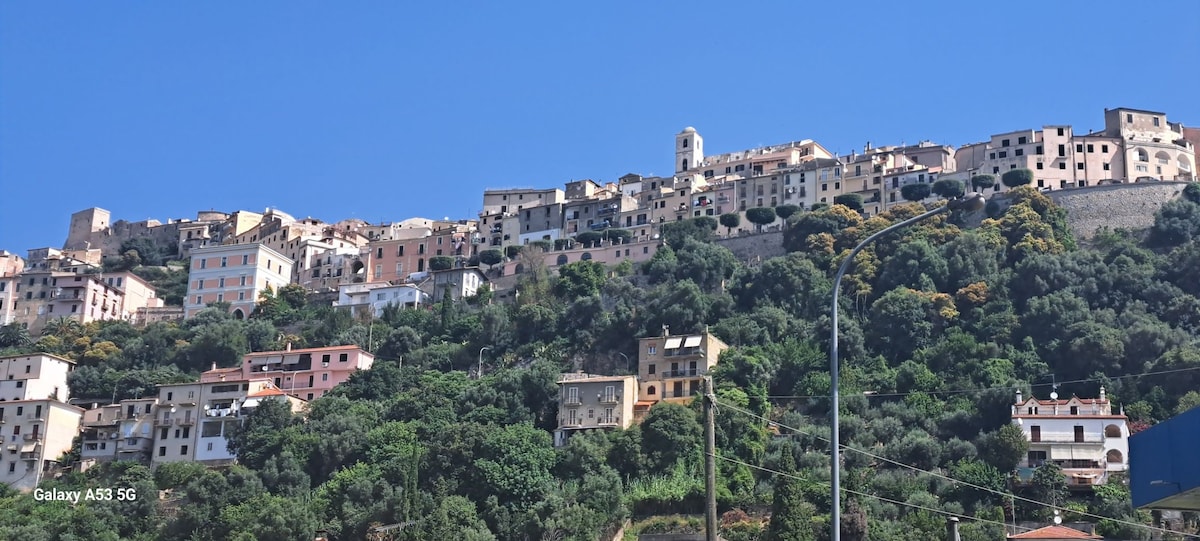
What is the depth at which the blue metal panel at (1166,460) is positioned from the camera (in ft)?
77.0

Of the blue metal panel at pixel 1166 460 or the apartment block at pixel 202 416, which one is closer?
the blue metal panel at pixel 1166 460

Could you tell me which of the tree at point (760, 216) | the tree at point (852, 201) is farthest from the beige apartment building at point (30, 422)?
the tree at point (852, 201)

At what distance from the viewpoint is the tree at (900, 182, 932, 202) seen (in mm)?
107500

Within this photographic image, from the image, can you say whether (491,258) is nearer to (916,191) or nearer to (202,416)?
(916,191)

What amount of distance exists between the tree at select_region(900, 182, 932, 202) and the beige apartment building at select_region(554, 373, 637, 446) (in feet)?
118

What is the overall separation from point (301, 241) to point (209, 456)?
4218cm

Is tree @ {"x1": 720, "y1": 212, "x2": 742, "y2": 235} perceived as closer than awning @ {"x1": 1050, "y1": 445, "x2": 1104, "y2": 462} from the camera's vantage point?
No

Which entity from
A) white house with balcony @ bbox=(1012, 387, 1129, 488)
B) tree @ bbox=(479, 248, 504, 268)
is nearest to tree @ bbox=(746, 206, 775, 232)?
tree @ bbox=(479, 248, 504, 268)

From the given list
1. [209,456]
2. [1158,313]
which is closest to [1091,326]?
[1158,313]

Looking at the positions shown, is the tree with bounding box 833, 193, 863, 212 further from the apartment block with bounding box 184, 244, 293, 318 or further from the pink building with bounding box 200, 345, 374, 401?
the apartment block with bounding box 184, 244, 293, 318

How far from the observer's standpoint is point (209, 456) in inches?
3177

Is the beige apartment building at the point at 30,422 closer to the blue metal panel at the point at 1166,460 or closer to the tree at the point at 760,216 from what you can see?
the tree at the point at 760,216

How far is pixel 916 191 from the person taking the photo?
353ft

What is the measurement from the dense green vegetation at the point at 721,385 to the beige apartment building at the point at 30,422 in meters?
2.48
